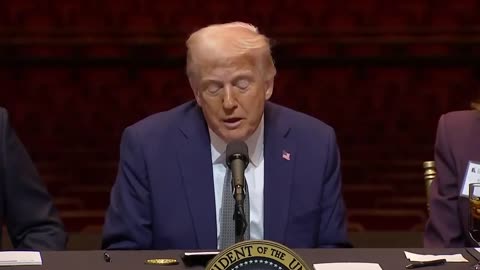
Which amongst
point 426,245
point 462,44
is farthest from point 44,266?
point 462,44

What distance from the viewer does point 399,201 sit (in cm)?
644

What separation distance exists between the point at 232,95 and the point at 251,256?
3.22 ft

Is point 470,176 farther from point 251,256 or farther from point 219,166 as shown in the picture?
point 251,256

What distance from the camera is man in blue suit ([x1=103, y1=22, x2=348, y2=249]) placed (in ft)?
10.2

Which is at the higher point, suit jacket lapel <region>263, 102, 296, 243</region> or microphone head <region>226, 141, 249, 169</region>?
microphone head <region>226, 141, 249, 169</region>

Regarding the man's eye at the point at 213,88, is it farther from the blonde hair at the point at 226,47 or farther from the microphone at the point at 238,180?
the microphone at the point at 238,180

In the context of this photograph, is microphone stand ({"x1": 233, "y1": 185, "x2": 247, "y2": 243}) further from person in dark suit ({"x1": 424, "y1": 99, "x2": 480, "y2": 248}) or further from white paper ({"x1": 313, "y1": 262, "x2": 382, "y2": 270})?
person in dark suit ({"x1": 424, "y1": 99, "x2": 480, "y2": 248})

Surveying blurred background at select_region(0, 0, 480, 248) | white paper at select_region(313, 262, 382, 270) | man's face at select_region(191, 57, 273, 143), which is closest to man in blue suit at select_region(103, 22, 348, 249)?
man's face at select_region(191, 57, 273, 143)

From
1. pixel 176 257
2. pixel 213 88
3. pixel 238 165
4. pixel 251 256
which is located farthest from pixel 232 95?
pixel 251 256

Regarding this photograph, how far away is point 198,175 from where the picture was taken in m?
3.23

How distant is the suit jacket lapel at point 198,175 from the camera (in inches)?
124

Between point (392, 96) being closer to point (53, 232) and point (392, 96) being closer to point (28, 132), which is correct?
point (28, 132)

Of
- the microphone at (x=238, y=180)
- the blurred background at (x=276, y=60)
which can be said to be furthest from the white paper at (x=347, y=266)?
the blurred background at (x=276, y=60)

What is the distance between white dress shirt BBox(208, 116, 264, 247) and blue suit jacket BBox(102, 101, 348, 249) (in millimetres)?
26
